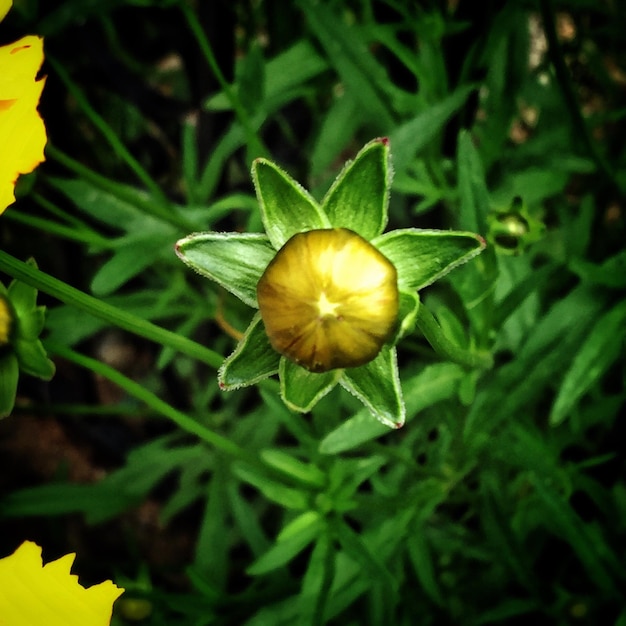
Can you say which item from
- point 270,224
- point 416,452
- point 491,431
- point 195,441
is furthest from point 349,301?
point 195,441

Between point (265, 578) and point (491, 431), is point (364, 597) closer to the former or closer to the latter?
point (265, 578)

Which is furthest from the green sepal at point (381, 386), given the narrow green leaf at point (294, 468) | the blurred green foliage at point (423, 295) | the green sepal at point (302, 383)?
the narrow green leaf at point (294, 468)

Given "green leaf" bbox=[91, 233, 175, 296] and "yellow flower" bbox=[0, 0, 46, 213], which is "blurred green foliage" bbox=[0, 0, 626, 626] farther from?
"yellow flower" bbox=[0, 0, 46, 213]

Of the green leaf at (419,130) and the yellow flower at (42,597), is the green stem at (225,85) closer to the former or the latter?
the green leaf at (419,130)

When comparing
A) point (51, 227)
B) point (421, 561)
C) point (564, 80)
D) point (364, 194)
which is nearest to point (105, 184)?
point (51, 227)

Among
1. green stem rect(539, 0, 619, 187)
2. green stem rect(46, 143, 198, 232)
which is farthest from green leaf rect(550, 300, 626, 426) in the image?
green stem rect(46, 143, 198, 232)

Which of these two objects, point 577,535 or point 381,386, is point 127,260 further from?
point 577,535
